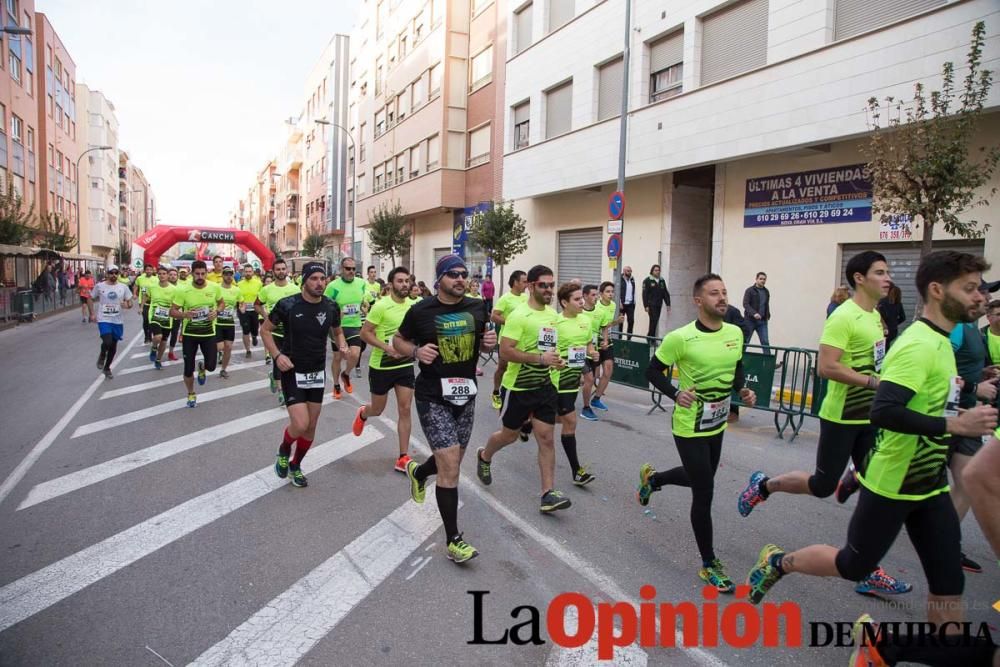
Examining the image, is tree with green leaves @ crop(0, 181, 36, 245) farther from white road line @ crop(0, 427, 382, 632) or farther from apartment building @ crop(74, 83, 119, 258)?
apartment building @ crop(74, 83, 119, 258)

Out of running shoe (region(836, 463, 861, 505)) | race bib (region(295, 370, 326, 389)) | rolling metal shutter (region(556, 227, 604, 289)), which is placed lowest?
running shoe (region(836, 463, 861, 505))

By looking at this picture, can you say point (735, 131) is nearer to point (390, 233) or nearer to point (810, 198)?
point (810, 198)

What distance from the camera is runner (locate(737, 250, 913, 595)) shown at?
4.13 m

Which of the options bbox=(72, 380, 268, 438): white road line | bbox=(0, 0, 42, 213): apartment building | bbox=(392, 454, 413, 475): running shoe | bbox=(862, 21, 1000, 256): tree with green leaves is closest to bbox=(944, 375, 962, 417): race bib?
bbox=(392, 454, 413, 475): running shoe

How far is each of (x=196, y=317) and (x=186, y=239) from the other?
73.0ft

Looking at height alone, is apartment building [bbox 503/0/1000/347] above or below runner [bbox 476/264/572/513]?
above

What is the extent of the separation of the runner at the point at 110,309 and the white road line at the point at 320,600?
346 inches

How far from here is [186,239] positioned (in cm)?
2953

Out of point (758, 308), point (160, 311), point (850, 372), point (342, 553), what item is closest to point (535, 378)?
point (342, 553)

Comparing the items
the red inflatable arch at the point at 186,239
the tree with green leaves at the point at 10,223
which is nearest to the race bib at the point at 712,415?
the red inflatable arch at the point at 186,239

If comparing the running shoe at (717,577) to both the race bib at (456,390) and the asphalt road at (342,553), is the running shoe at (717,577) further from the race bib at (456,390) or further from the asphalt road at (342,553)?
the race bib at (456,390)

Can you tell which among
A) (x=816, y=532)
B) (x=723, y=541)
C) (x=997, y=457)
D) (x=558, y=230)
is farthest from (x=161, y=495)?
(x=558, y=230)

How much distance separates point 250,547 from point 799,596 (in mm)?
3433

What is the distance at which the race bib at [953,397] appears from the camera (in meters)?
2.94
